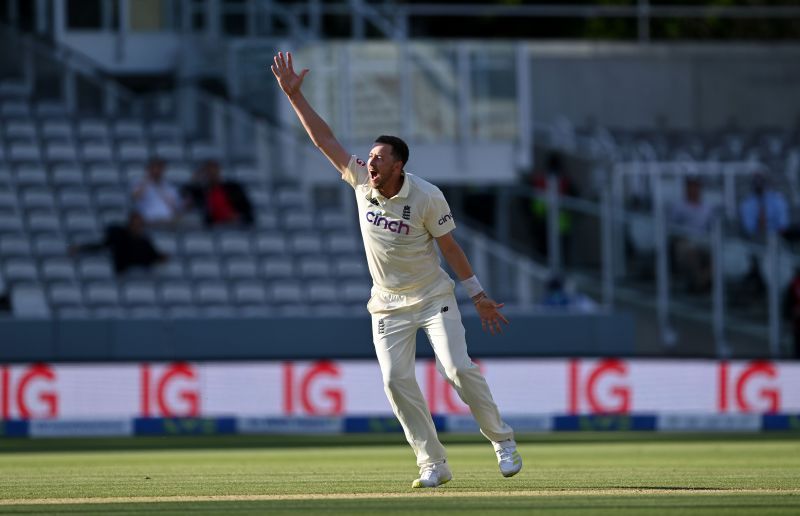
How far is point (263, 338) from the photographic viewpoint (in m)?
18.4

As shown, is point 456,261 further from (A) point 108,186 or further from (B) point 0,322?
(A) point 108,186

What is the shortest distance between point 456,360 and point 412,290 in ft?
1.45

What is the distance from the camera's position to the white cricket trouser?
8.58 m

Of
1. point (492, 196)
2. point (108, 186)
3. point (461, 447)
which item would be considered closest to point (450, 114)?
point (492, 196)

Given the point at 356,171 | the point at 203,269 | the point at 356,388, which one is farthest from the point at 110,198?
the point at 356,171

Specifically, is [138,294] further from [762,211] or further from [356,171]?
[356,171]

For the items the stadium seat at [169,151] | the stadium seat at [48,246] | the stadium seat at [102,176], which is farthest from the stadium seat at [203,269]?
the stadium seat at [169,151]

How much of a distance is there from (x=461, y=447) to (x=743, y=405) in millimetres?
4386

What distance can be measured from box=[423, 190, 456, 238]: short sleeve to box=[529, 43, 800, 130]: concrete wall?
18.6 meters

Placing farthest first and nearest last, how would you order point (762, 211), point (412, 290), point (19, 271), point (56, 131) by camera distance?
point (56, 131), point (762, 211), point (19, 271), point (412, 290)

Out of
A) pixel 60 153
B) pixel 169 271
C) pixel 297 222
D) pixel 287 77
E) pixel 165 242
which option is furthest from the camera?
pixel 60 153

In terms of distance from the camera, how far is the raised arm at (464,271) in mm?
8617

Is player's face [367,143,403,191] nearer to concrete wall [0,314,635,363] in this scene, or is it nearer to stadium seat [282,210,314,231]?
concrete wall [0,314,635,363]

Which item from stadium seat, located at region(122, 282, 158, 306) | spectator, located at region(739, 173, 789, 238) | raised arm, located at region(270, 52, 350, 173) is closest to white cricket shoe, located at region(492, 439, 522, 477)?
raised arm, located at region(270, 52, 350, 173)
